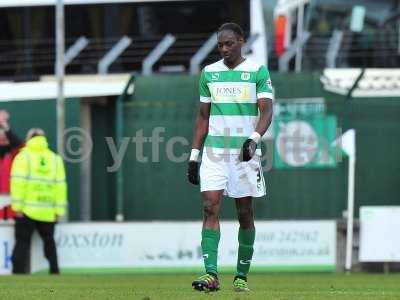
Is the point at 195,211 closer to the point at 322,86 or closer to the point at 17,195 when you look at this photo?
the point at 322,86

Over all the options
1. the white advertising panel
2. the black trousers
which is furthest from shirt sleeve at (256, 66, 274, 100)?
the white advertising panel

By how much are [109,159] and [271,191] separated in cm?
332

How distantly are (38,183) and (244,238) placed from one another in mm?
8554

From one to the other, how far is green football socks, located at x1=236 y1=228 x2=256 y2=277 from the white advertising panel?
28.6 ft

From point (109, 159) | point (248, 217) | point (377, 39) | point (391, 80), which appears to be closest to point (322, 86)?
point (391, 80)

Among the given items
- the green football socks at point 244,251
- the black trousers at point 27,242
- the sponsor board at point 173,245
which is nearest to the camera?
the green football socks at point 244,251

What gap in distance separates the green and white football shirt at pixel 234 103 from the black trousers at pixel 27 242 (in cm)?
827

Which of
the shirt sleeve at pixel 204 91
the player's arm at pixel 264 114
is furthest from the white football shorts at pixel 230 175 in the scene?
the shirt sleeve at pixel 204 91

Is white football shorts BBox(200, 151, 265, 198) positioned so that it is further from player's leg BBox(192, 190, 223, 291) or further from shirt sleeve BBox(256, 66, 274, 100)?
shirt sleeve BBox(256, 66, 274, 100)

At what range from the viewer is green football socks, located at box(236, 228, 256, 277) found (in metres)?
10.2

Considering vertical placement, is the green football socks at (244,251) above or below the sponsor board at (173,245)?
above

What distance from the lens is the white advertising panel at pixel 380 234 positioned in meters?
18.6

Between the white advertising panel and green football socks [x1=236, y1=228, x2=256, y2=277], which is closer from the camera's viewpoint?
green football socks [x1=236, y1=228, x2=256, y2=277]

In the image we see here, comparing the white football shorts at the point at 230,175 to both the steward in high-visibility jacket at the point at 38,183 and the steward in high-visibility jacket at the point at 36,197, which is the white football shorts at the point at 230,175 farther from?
the steward in high-visibility jacket at the point at 38,183
